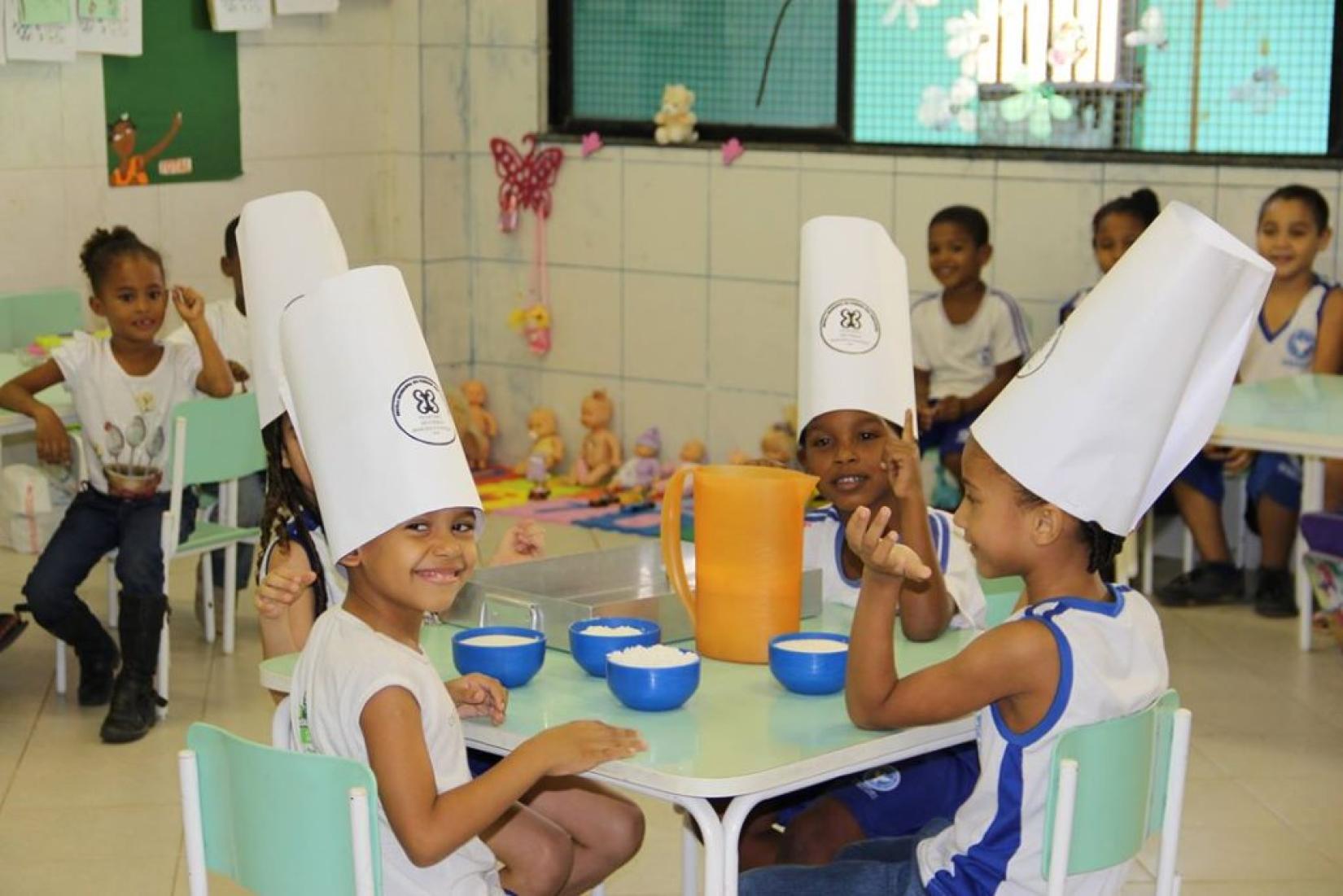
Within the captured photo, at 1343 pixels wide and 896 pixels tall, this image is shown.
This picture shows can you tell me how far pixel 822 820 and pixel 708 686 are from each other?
440 mm

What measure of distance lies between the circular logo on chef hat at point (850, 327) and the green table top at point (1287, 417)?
5.61 ft

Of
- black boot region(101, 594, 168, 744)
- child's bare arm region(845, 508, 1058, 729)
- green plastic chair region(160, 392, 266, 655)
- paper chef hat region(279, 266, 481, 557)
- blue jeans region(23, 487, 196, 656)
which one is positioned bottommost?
black boot region(101, 594, 168, 744)

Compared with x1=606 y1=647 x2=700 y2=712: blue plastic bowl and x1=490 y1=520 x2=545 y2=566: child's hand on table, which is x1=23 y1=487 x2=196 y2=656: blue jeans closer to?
x1=490 y1=520 x2=545 y2=566: child's hand on table

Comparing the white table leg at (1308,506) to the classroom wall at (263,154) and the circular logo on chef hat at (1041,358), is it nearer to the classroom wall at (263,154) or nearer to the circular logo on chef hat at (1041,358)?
the circular logo on chef hat at (1041,358)

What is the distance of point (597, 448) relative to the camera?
6289 mm

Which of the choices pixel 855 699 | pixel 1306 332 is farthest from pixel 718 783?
pixel 1306 332

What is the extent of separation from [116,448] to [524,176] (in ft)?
8.50

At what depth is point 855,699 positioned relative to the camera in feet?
6.62

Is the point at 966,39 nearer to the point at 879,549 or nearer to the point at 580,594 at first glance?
the point at 580,594

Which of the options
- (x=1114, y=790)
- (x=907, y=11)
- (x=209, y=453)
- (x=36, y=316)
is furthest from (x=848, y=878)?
(x=907, y=11)

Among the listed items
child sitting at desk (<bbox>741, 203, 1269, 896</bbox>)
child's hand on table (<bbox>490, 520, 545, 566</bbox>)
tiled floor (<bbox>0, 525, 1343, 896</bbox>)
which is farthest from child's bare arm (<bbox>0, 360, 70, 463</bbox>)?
child sitting at desk (<bbox>741, 203, 1269, 896</bbox>)

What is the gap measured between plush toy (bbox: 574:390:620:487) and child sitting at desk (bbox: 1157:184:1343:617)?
6.14ft

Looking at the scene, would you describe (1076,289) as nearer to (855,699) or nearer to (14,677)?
(14,677)

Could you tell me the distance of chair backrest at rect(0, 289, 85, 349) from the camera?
199 inches
